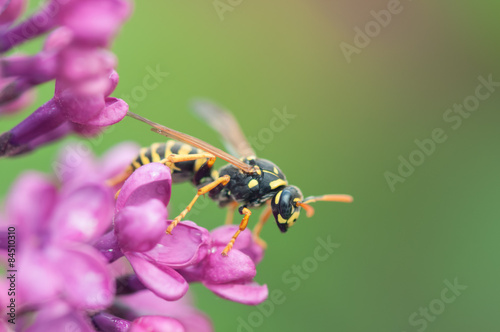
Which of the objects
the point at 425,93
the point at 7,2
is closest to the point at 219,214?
the point at 425,93

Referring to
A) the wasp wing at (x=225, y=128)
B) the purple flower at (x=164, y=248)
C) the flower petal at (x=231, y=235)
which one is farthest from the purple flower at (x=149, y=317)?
the wasp wing at (x=225, y=128)

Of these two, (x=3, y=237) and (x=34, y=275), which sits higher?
(x=34, y=275)

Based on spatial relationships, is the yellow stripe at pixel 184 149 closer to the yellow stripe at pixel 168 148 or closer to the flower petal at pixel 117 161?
the yellow stripe at pixel 168 148

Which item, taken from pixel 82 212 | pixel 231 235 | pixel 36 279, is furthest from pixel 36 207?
pixel 231 235

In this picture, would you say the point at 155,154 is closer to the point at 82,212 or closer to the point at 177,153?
the point at 177,153

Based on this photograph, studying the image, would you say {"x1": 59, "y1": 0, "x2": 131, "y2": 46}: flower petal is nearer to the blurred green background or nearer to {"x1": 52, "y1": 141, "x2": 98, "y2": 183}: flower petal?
{"x1": 52, "y1": 141, "x2": 98, "y2": 183}: flower petal

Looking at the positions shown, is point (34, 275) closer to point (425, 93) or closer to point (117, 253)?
point (117, 253)
